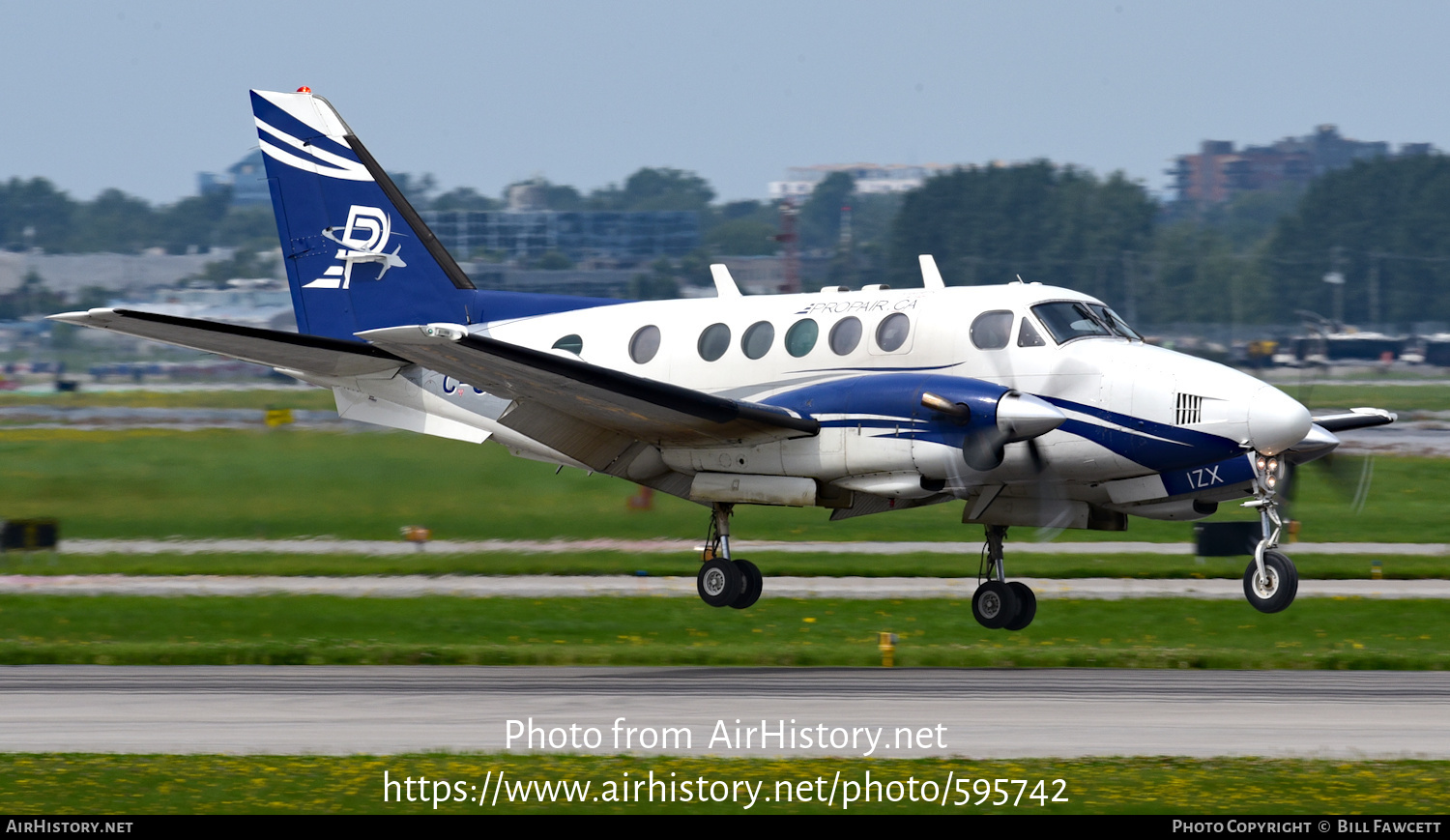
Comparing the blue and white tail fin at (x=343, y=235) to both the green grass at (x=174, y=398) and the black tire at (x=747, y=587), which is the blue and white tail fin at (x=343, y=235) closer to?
the black tire at (x=747, y=587)

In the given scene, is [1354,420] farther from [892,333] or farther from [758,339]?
[758,339]

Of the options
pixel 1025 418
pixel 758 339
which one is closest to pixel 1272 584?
pixel 1025 418

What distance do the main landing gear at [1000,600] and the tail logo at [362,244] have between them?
393 inches

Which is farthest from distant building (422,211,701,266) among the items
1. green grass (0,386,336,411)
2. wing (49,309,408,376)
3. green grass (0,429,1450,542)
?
wing (49,309,408,376)

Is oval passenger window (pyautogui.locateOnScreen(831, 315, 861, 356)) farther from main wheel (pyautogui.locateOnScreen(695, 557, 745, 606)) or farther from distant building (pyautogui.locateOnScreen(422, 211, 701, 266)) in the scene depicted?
distant building (pyautogui.locateOnScreen(422, 211, 701, 266))

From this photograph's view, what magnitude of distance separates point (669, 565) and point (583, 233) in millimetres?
80162

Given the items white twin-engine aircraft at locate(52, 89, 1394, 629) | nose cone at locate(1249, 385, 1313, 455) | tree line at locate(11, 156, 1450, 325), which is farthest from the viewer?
tree line at locate(11, 156, 1450, 325)

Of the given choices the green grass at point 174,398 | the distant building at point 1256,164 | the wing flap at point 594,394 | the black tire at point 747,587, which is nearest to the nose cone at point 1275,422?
the wing flap at point 594,394

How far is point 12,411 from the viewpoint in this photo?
47.0m

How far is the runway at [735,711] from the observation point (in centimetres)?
1437

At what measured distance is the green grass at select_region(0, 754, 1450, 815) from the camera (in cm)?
1223

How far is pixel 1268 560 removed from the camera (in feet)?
62.3

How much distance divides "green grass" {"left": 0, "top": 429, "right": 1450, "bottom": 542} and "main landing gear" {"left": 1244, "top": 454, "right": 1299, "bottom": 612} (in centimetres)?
1180
